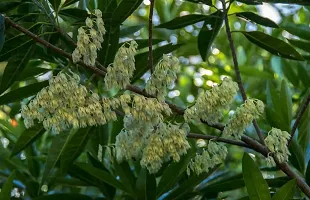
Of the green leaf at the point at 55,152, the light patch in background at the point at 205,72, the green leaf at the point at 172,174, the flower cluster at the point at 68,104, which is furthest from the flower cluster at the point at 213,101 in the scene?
the light patch in background at the point at 205,72

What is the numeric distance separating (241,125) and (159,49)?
1.27 ft

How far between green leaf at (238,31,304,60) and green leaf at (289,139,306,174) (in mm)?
227

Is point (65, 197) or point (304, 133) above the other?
point (304, 133)

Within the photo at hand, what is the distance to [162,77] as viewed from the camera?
966mm

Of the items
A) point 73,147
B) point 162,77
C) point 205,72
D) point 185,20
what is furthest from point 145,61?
point 205,72

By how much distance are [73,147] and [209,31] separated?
42cm

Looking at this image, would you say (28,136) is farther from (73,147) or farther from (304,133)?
(304,133)

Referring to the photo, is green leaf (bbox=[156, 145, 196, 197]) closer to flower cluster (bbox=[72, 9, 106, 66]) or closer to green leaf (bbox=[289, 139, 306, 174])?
green leaf (bbox=[289, 139, 306, 174])

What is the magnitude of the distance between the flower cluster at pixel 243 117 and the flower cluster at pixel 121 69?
0.60 ft

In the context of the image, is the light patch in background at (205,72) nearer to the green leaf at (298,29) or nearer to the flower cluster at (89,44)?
the green leaf at (298,29)

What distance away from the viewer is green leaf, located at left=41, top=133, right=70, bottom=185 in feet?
4.42

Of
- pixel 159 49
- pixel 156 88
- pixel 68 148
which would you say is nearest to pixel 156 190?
pixel 68 148

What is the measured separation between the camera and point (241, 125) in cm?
96

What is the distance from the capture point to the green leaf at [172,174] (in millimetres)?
1337
